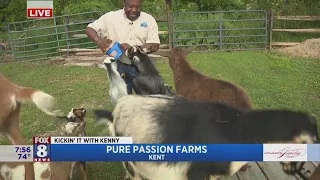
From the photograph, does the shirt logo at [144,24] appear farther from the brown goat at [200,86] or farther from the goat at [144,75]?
the brown goat at [200,86]

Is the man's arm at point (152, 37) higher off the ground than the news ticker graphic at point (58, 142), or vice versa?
the man's arm at point (152, 37)

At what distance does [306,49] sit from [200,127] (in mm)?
8815

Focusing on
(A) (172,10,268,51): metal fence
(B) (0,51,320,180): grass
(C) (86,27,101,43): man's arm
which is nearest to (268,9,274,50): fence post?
(A) (172,10,268,51): metal fence

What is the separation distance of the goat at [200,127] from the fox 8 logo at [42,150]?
469 millimetres

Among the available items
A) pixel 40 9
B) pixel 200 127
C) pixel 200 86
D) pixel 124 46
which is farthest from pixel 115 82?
pixel 40 9

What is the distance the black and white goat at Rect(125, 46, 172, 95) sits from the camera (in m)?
3.42

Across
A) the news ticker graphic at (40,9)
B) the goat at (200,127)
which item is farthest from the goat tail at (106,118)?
the news ticker graphic at (40,9)

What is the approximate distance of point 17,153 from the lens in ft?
10.1

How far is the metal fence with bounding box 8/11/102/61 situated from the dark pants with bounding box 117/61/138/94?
7245 mm

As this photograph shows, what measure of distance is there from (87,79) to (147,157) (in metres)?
5.64

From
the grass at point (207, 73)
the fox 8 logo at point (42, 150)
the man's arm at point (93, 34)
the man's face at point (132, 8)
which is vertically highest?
the man's face at point (132, 8)

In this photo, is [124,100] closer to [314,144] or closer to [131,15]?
[131,15]

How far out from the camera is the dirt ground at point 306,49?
10352mm

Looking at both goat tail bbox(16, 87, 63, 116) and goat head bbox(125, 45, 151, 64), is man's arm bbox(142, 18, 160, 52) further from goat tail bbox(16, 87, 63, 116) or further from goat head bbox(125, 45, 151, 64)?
goat tail bbox(16, 87, 63, 116)
